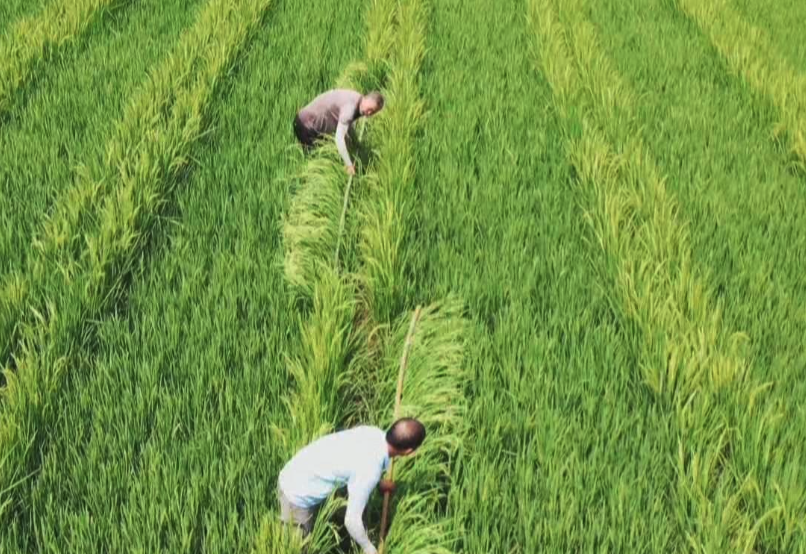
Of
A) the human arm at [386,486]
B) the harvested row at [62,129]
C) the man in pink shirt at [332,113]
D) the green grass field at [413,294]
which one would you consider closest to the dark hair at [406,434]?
the human arm at [386,486]

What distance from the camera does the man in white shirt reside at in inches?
86.5

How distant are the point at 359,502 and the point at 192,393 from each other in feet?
2.89

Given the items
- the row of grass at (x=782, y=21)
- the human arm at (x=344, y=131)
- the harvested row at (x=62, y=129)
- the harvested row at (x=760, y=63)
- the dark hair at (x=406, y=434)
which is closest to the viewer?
the dark hair at (x=406, y=434)

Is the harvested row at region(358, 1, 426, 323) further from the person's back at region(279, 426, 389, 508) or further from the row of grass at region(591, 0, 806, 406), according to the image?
the row of grass at region(591, 0, 806, 406)

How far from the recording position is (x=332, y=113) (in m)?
4.41

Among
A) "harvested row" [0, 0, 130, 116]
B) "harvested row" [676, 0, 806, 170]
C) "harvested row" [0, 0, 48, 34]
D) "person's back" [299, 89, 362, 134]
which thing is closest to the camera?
"person's back" [299, 89, 362, 134]

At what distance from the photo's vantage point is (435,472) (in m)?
2.56

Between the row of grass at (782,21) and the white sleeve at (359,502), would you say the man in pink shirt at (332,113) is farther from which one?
the row of grass at (782,21)

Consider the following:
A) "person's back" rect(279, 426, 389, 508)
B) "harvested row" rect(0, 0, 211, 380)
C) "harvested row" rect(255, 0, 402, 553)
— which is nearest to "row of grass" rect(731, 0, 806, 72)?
"harvested row" rect(255, 0, 402, 553)

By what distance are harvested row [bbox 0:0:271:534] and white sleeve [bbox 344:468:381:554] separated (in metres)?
0.91

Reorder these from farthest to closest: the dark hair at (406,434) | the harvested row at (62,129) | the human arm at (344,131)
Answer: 1. the human arm at (344,131)
2. the harvested row at (62,129)
3. the dark hair at (406,434)

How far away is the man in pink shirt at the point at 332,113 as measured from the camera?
167 inches

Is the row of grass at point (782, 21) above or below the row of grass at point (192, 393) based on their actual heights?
above

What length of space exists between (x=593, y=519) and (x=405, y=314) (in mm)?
1151
